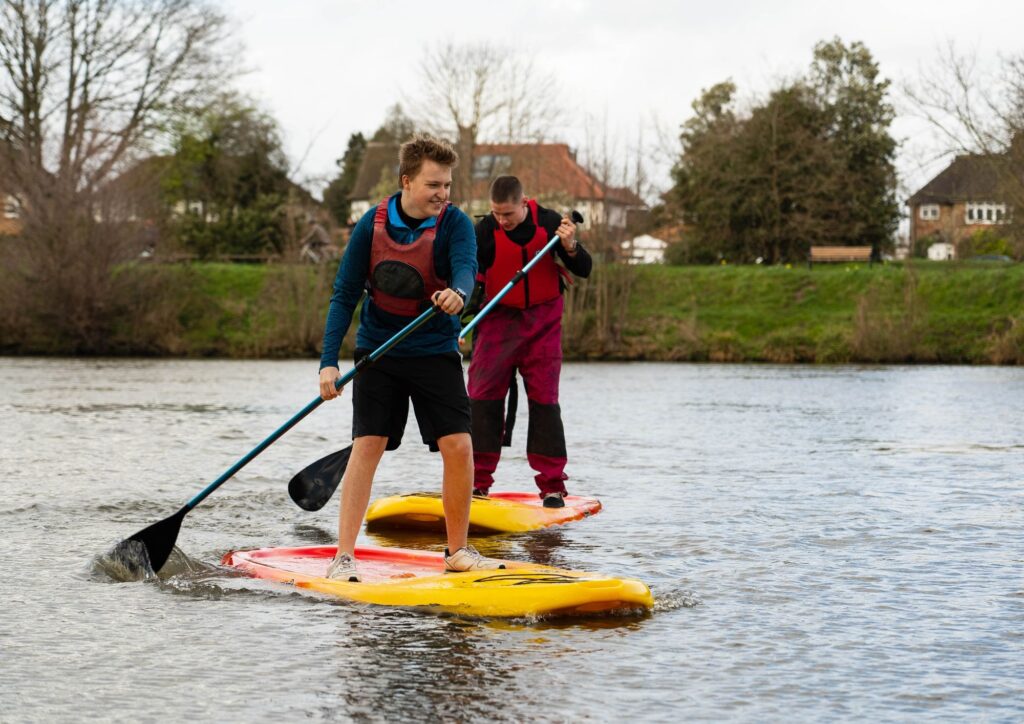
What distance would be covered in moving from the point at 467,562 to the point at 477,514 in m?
1.93

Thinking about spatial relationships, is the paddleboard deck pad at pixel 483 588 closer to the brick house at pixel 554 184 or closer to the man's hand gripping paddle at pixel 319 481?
the man's hand gripping paddle at pixel 319 481

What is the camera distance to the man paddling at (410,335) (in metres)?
5.94

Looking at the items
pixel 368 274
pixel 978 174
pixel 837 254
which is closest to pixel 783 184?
pixel 837 254

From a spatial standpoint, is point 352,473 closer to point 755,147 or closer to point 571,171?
point 571,171

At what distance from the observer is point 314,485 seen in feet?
24.4

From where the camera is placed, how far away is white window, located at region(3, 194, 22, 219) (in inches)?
1462

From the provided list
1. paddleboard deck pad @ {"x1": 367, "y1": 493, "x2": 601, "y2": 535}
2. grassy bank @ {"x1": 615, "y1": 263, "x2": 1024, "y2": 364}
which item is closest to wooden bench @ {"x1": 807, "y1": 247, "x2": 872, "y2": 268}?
grassy bank @ {"x1": 615, "y1": 263, "x2": 1024, "y2": 364}

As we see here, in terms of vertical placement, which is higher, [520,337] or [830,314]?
[830,314]

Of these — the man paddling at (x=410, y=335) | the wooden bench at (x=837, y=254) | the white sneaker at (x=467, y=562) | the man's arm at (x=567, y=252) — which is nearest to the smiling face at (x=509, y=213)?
the man's arm at (x=567, y=252)

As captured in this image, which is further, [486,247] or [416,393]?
[486,247]

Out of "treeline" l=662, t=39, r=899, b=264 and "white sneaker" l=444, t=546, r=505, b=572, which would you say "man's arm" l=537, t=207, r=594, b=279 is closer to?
"white sneaker" l=444, t=546, r=505, b=572

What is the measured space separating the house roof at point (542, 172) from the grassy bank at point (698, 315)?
7.63 ft

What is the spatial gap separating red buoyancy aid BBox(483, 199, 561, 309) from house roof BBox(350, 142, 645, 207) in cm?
2829

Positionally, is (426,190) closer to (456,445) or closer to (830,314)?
(456,445)
